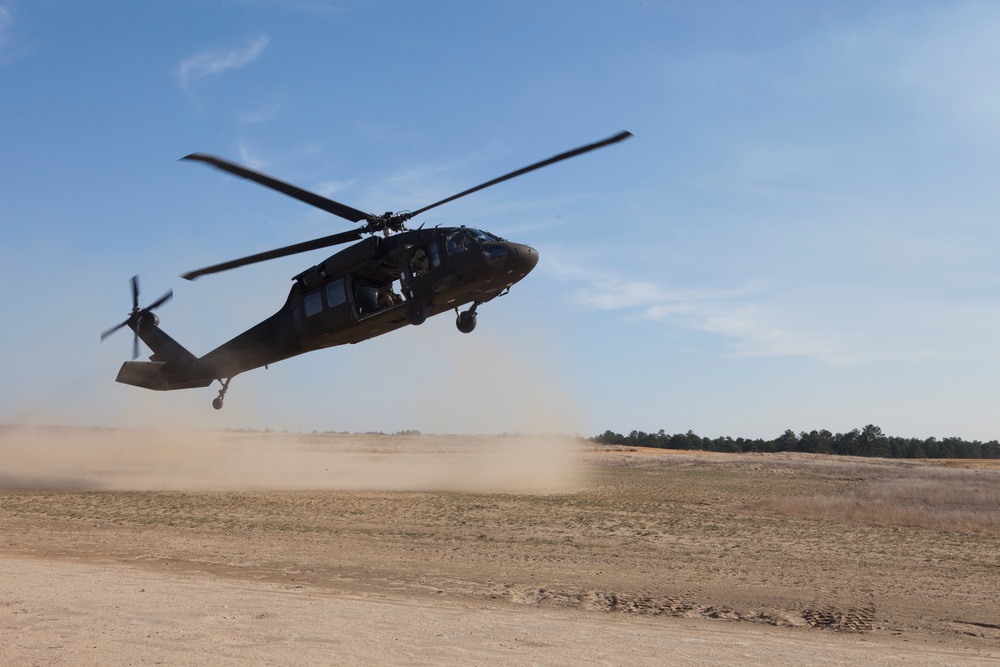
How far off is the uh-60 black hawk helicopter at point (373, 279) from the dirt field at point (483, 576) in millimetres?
4751

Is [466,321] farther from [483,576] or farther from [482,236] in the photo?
[483,576]

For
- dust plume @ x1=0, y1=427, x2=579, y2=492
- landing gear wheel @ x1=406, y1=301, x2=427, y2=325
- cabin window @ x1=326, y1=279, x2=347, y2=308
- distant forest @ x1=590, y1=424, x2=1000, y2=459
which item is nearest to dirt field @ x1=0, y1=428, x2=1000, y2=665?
dust plume @ x1=0, y1=427, x2=579, y2=492

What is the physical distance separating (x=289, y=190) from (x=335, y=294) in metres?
3.43

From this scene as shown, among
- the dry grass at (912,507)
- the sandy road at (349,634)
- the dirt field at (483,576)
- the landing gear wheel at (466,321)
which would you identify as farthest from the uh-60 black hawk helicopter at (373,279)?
the dry grass at (912,507)

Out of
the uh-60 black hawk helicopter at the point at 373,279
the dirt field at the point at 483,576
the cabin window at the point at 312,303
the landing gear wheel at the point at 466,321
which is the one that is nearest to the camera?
the dirt field at the point at 483,576

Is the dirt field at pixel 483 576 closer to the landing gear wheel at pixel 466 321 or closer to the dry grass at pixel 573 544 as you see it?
the dry grass at pixel 573 544

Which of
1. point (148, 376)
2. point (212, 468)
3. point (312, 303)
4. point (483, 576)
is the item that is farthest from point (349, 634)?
point (212, 468)

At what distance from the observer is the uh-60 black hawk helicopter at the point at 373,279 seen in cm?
1758

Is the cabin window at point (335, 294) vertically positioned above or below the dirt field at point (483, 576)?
above

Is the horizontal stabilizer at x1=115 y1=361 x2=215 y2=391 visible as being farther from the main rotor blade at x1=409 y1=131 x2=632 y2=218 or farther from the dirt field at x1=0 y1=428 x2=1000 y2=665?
the main rotor blade at x1=409 y1=131 x2=632 y2=218

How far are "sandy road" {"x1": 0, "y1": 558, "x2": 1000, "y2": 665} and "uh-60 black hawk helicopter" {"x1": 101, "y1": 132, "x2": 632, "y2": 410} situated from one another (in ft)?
23.7

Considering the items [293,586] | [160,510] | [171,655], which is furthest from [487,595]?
[160,510]

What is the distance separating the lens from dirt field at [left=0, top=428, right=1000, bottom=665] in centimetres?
1005

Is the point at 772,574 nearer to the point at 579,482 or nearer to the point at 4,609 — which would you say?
the point at 4,609
